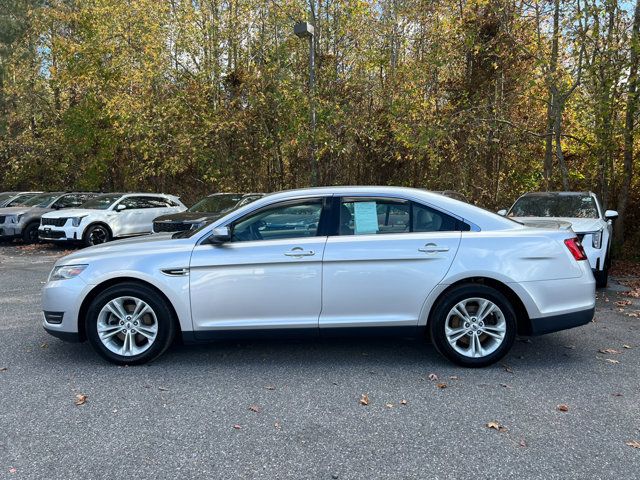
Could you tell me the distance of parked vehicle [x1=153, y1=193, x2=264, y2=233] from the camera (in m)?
10.9

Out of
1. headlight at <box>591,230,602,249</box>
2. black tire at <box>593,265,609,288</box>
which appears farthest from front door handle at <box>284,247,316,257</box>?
black tire at <box>593,265,609,288</box>

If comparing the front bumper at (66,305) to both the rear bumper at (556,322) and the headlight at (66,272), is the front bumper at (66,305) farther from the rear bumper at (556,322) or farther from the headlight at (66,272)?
the rear bumper at (556,322)

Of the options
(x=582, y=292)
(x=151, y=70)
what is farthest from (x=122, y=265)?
(x=151, y=70)

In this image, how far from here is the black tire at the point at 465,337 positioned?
4.43 metres

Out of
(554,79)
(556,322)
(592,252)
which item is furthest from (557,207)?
(556,322)

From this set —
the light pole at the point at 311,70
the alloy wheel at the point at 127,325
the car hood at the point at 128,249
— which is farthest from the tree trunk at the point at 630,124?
the alloy wheel at the point at 127,325

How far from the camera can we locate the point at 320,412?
12.0 feet

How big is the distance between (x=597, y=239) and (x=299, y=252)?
5265 mm

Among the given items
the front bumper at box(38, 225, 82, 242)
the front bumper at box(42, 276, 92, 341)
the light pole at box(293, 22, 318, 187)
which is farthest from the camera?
the front bumper at box(38, 225, 82, 242)

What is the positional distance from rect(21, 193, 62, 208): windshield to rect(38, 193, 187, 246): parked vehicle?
3.02m

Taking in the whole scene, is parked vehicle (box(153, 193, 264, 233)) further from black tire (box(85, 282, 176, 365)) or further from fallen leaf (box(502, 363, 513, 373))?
fallen leaf (box(502, 363, 513, 373))

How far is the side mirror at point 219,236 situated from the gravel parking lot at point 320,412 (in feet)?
3.72

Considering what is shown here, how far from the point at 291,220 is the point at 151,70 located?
14666 mm

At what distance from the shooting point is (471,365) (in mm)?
4512
